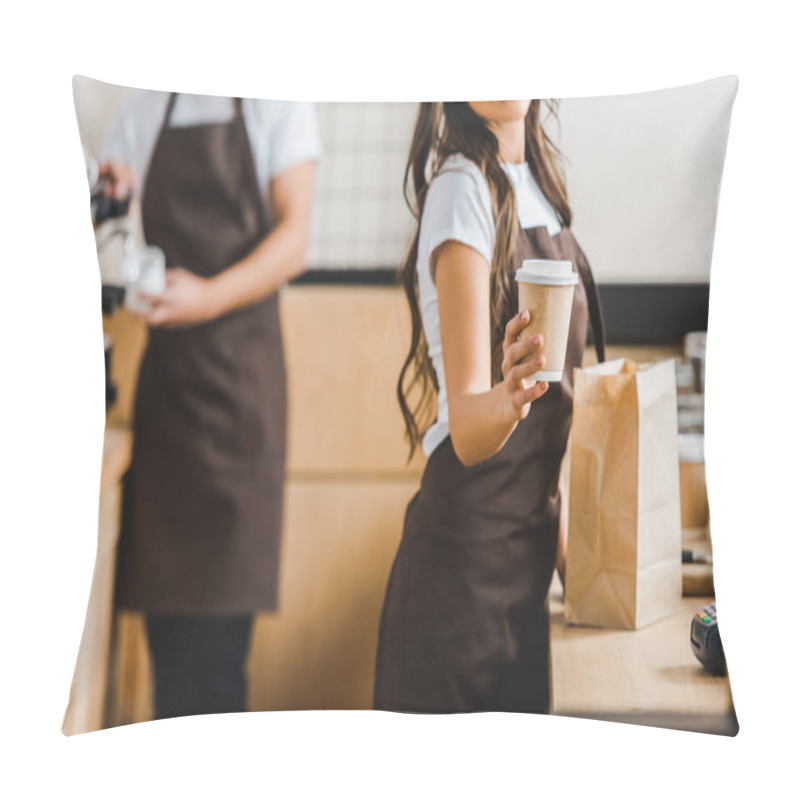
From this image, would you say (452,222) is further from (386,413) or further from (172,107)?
(172,107)

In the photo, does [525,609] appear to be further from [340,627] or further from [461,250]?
[461,250]

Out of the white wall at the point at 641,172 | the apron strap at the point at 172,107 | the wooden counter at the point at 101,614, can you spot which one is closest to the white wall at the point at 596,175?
the white wall at the point at 641,172

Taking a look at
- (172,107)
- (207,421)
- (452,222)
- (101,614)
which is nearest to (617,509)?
(452,222)

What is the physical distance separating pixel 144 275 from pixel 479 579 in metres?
0.68

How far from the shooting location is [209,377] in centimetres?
164

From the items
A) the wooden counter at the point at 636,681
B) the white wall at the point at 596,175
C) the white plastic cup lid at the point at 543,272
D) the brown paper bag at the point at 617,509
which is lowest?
the wooden counter at the point at 636,681

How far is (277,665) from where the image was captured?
5.44 feet

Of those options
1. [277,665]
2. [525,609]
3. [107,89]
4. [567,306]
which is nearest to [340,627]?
[277,665]

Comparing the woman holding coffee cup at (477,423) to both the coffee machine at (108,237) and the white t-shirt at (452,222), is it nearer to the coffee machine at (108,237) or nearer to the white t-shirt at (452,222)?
the white t-shirt at (452,222)

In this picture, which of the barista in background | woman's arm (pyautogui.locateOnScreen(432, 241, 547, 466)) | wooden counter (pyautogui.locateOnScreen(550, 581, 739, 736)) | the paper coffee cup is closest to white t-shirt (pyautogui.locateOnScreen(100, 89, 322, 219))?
the barista in background

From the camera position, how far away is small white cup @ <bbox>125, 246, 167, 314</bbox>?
1.63m

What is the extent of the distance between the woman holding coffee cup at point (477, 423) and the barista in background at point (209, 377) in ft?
0.65

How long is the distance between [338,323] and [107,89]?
19.4 inches

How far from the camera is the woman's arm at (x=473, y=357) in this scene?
5.42 ft
